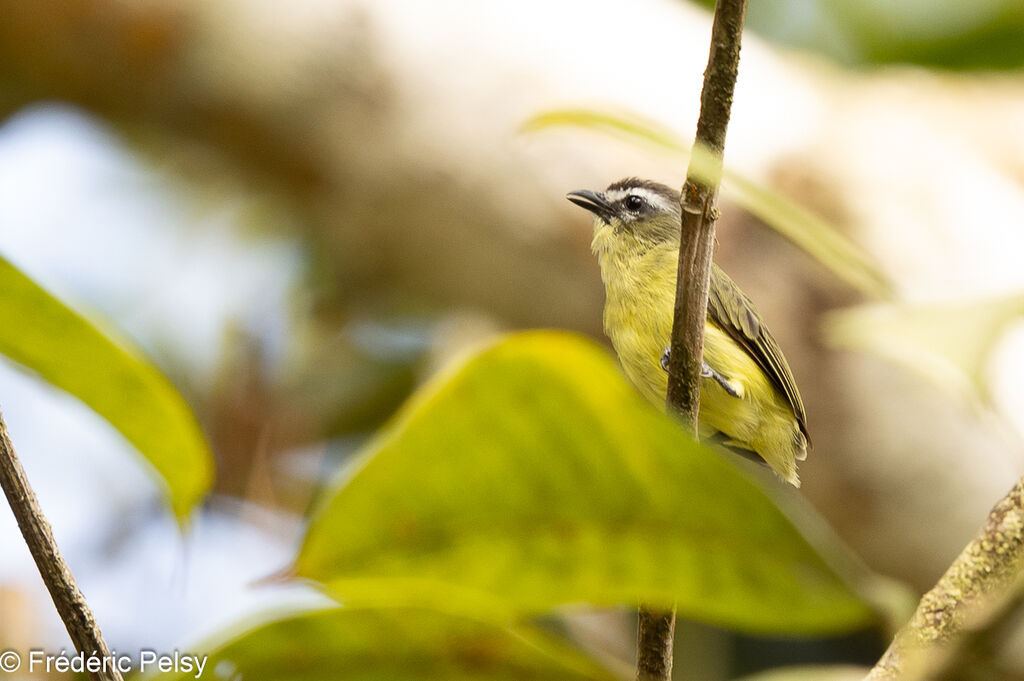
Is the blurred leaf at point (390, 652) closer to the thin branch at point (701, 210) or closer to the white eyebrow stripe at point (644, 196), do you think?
the thin branch at point (701, 210)

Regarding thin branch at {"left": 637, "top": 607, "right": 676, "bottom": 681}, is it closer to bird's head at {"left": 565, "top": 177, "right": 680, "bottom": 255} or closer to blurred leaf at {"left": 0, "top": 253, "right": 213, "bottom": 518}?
blurred leaf at {"left": 0, "top": 253, "right": 213, "bottom": 518}

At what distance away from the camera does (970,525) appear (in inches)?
83.4

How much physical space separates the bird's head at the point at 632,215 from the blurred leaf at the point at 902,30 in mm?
1245

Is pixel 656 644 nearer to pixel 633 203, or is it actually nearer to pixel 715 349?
pixel 715 349

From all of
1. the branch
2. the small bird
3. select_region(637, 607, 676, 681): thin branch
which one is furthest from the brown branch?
the small bird

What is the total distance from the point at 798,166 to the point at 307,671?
7.14 ft

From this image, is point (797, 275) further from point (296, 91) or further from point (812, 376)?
point (296, 91)

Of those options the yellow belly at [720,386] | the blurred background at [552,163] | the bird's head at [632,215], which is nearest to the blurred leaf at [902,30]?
the blurred background at [552,163]

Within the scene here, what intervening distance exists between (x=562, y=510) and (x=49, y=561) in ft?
1.04

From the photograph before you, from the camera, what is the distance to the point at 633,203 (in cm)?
163

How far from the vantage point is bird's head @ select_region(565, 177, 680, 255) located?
1.55 meters

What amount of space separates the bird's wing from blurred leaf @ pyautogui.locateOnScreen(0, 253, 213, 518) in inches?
32.0

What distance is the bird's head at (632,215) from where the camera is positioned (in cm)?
155

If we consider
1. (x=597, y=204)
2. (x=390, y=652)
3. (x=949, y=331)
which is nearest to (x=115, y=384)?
(x=390, y=652)
